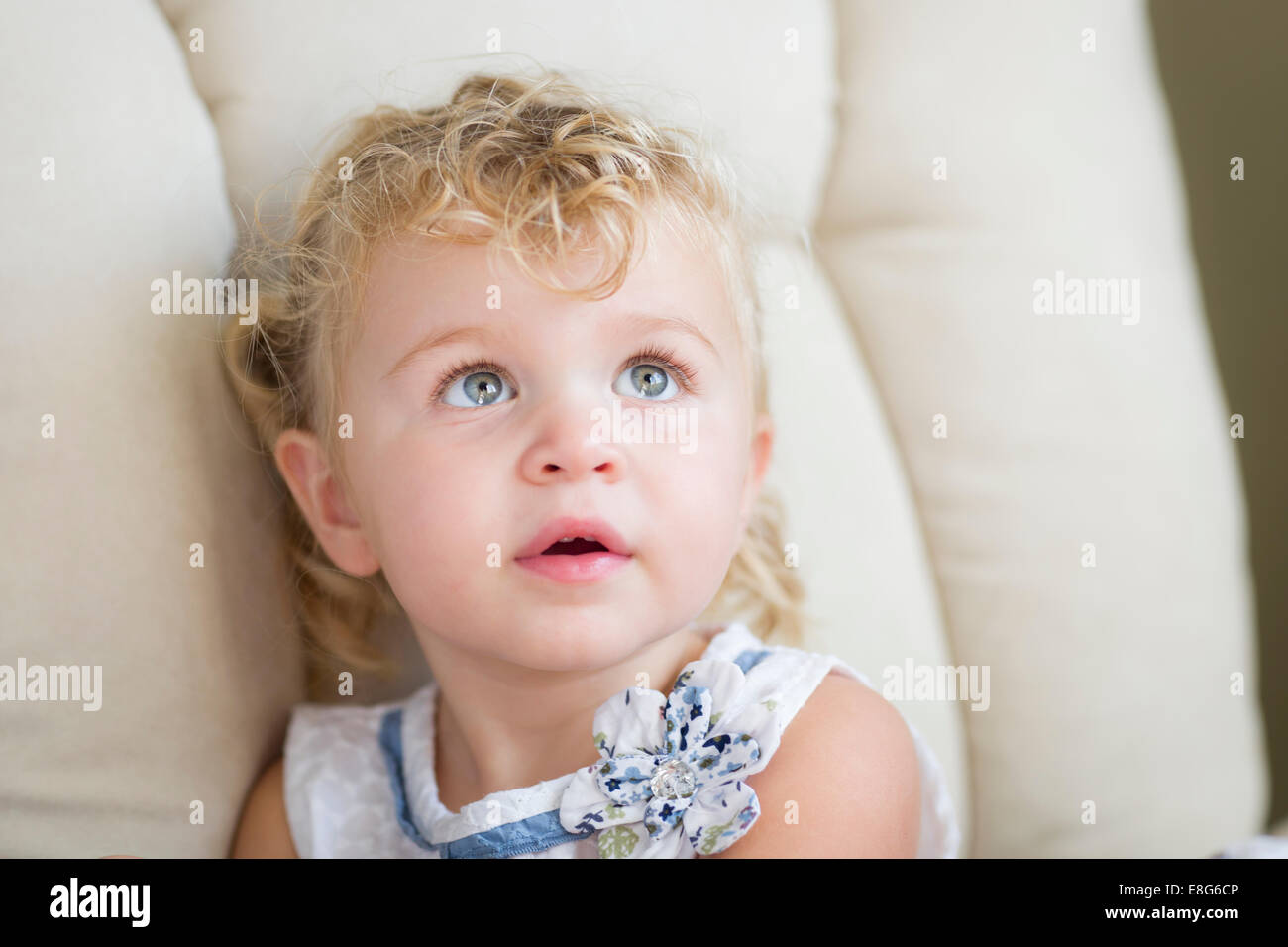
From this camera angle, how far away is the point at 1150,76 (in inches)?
38.5

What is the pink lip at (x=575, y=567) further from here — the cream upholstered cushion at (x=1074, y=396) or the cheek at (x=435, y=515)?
the cream upholstered cushion at (x=1074, y=396)

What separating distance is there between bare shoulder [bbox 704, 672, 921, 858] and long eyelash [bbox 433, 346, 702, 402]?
10.6 inches

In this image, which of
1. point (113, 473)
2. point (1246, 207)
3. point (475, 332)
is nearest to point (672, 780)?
point (475, 332)

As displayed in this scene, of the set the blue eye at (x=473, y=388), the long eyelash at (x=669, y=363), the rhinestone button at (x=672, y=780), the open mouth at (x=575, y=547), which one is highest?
the long eyelash at (x=669, y=363)

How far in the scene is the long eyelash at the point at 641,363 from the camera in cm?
74

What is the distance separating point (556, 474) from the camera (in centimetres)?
70

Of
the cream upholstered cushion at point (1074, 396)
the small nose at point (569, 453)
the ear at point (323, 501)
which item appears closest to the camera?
the small nose at point (569, 453)

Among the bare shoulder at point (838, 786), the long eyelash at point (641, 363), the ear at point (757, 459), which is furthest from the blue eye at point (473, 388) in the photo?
the bare shoulder at point (838, 786)

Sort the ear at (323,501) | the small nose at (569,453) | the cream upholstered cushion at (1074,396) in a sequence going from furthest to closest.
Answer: the cream upholstered cushion at (1074,396) < the ear at (323,501) < the small nose at (569,453)

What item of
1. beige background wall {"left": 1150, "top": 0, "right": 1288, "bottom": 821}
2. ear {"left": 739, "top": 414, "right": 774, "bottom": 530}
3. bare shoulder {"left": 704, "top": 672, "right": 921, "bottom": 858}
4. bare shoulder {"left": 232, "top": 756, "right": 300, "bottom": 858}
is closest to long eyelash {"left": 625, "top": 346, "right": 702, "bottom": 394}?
ear {"left": 739, "top": 414, "right": 774, "bottom": 530}

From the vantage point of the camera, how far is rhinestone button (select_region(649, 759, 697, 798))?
741mm

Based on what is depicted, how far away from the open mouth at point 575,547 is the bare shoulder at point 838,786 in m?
0.20

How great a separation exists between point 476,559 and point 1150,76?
79 centimetres

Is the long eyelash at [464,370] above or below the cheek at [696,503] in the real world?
above
